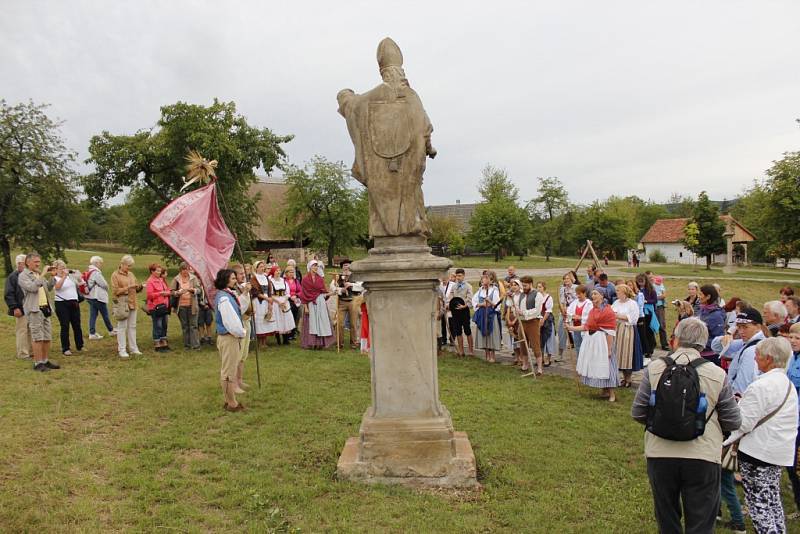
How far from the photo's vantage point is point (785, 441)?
3902mm

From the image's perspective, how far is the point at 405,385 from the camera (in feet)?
17.3

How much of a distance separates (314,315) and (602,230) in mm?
46207

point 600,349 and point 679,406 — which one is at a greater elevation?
point 679,406

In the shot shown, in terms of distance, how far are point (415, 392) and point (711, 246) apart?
4528 centimetres

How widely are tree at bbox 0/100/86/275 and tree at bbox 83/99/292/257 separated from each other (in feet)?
6.48

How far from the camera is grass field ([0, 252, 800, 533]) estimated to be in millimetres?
4480

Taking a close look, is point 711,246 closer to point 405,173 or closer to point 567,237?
point 567,237

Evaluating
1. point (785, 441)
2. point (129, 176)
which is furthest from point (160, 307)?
point (129, 176)

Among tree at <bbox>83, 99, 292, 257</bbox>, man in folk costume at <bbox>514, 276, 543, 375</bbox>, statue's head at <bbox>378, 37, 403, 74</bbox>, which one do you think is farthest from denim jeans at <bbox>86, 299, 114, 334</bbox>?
tree at <bbox>83, 99, 292, 257</bbox>

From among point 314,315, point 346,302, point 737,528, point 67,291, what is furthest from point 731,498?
point 67,291

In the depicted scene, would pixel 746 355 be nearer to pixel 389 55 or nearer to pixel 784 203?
pixel 389 55

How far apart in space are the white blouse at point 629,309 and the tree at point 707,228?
128ft

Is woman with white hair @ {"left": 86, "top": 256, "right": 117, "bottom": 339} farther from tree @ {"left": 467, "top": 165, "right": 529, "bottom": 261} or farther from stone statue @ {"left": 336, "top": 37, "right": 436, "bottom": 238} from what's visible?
tree @ {"left": 467, "top": 165, "right": 529, "bottom": 261}

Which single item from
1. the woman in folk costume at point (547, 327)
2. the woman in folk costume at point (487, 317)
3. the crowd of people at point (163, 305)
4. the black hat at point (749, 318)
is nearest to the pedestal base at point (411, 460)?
the black hat at point (749, 318)
